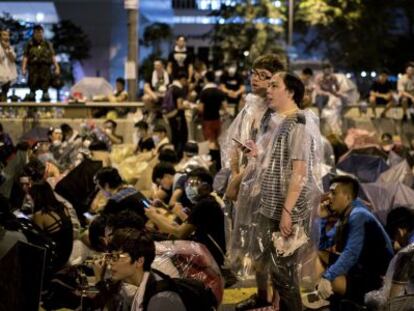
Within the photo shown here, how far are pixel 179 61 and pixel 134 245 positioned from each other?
11884 mm

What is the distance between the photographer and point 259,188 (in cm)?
625

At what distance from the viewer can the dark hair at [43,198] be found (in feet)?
25.3

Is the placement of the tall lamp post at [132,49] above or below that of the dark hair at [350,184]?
above

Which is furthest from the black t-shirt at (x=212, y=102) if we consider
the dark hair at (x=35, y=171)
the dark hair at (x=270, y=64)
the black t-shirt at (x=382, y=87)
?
the dark hair at (x=270, y=64)

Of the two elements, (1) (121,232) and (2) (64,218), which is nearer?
(1) (121,232)

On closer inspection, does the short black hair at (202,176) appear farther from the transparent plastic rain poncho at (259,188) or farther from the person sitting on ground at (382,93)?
the person sitting on ground at (382,93)

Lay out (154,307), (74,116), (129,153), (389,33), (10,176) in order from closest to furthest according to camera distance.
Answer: (154,307) < (10,176) < (129,153) < (74,116) < (389,33)

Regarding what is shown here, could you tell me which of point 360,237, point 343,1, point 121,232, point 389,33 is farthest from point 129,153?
point 389,33

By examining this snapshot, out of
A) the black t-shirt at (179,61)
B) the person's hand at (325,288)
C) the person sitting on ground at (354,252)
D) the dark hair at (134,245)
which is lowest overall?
the person's hand at (325,288)

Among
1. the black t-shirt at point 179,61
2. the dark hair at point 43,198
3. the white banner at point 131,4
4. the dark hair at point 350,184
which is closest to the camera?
the dark hair at point 350,184

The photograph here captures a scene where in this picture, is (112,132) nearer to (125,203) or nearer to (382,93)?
(382,93)

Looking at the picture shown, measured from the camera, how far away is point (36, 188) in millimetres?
7762

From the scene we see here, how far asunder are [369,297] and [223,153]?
176 centimetres

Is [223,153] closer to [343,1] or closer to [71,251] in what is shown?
[71,251]
